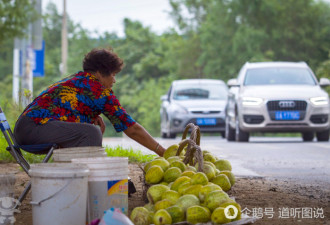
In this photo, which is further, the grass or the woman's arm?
the grass

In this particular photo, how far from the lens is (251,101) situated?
54.5ft

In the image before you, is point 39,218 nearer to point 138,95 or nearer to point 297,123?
point 297,123

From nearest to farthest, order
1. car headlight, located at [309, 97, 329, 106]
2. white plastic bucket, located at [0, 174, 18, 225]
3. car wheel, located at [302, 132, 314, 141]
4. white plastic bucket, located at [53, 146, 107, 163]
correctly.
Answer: white plastic bucket, located at [0, 174, 18, 225]
white plastic bucket, located at [53, 146, 107, 163]
car headlight, located at [309, 97, 329, 106]
car wheel, located at [302, 132, 314, 141]

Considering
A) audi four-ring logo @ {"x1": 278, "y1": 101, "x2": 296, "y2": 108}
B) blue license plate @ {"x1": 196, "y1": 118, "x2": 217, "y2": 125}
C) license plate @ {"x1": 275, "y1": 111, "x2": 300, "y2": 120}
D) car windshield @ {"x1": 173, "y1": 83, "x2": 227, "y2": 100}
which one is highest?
audi four-ring logo @ {"x1": 278, "y1": 101, "x2": 296, "y2": 108}

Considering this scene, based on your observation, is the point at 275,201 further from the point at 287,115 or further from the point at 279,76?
the point at 279,76

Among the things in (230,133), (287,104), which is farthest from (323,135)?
(230,133)

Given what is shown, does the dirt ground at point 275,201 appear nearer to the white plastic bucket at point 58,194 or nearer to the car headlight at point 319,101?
the white plastic bucket at point 58,194

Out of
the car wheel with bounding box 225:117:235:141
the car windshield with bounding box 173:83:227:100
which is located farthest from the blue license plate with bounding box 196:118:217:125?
the car windshield with bounding box 173:83:227:100

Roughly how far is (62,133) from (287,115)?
36.6ft

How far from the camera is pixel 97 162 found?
493 centimetres

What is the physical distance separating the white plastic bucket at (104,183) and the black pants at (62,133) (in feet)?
3.13

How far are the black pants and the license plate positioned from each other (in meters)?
10.9

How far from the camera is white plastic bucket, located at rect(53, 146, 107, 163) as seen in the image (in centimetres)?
534

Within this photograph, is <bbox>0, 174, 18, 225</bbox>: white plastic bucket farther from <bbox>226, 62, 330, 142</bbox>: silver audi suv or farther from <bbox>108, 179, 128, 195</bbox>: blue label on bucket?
<bbox>226, 62, 330, 142</bbox>: silver audi suv
